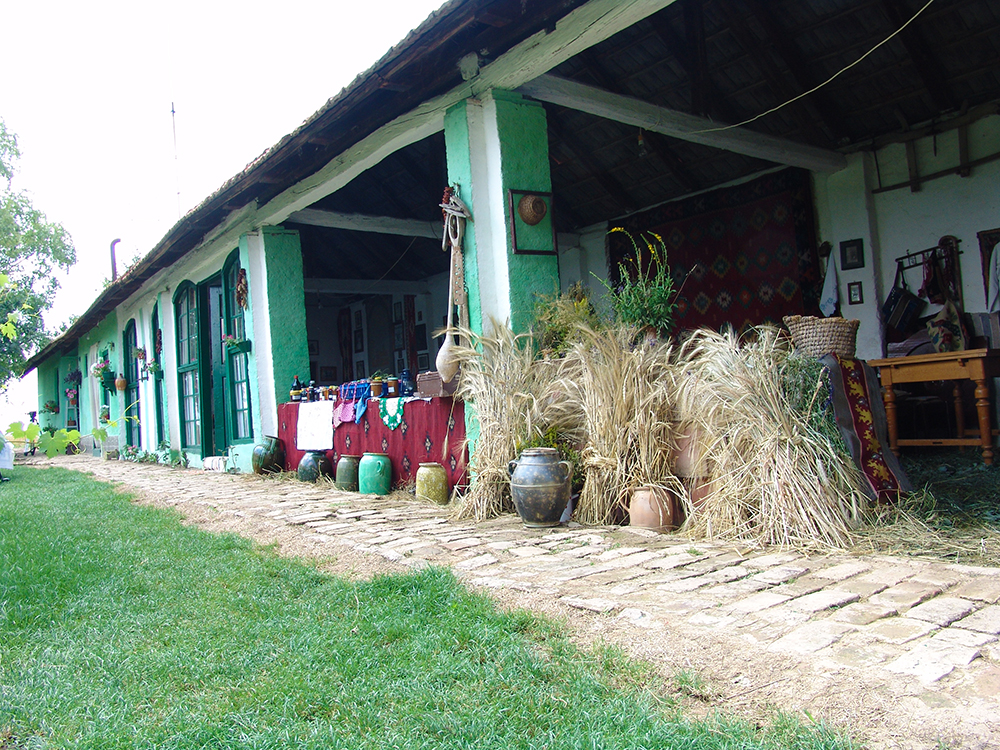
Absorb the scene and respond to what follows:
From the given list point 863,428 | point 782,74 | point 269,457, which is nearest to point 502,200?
point 863,428

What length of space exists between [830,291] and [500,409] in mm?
4383

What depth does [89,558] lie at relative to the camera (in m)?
3.74

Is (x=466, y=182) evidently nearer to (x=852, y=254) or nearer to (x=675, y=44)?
(x=675, y=44)

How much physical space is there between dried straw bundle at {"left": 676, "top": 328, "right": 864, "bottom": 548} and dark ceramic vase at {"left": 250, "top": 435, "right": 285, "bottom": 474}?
546cm

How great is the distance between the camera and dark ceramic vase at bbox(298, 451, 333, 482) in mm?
7285

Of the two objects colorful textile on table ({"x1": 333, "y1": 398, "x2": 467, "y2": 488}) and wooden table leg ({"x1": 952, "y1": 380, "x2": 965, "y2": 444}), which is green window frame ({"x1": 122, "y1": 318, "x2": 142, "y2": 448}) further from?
wooden table leg ({"x1": 952, "y1": 380, "x2": 965, "y2": 444})

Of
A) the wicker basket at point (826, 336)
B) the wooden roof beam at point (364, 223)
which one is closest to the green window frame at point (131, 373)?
the wooden roof beam at point (364, 223)

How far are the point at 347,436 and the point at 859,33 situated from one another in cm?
564

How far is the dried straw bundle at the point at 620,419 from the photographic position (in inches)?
159

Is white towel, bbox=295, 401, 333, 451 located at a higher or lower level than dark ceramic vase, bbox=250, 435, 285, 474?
higher

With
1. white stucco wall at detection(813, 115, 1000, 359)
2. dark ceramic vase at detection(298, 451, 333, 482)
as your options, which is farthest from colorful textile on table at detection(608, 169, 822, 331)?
dark ceramic vase at detection(298, 451, 333, 482)

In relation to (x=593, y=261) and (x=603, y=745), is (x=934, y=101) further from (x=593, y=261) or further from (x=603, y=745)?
(x=603, y=745)

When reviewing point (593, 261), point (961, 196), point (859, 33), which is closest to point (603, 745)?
point (859, 33)

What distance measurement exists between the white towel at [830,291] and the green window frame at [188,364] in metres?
8.12
